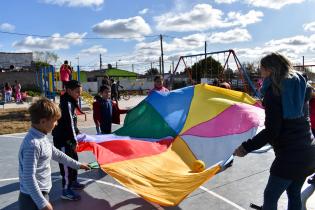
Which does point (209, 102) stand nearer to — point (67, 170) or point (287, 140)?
point (67, 170)

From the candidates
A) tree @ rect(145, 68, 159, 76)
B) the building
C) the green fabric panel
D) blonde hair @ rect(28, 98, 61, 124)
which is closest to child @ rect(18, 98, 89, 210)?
blonde hair @ rect(28, 98, 61, 124)

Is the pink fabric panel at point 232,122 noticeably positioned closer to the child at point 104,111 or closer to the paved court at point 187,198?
the paved court at point 187,198

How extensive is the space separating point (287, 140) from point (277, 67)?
0.52m

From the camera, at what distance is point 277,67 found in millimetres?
2607

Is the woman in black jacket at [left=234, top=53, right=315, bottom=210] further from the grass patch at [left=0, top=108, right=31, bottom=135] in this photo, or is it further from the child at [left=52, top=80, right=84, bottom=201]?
the grass patch at [left=0, top=108, right=31, bottom=135]

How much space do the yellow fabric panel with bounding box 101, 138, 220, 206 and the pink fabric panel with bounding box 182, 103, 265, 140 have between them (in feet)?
1.24

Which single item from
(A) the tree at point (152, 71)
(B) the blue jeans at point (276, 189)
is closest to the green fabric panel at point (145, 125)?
(B) the blue jeans at point (276, 189)

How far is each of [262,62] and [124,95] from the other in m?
22.9

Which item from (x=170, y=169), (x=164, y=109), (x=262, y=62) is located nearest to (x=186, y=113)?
(x=164, y=109)

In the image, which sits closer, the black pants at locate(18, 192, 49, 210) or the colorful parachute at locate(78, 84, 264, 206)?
the black pants at locate(18, 192, 49, 210)

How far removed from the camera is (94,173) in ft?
18.6

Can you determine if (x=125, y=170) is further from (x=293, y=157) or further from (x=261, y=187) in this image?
(x=293, y=157)

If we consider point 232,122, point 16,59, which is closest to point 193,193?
point 232,122

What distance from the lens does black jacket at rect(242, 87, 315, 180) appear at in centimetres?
255
